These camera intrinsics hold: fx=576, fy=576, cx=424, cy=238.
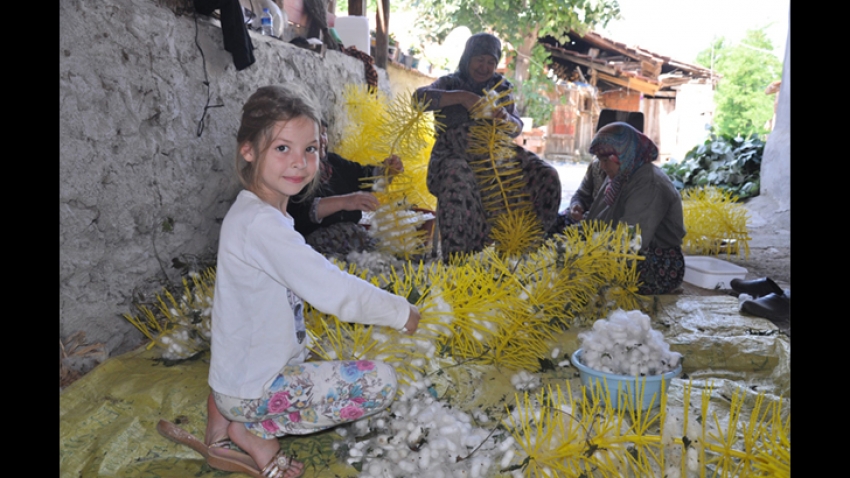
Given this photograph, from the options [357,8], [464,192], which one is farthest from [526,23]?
[464,192]

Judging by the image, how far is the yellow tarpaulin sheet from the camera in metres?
1.41

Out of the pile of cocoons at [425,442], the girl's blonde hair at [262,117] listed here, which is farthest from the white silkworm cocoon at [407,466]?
the girl's blonde hair at [262,117]

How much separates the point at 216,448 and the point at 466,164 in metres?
1.79

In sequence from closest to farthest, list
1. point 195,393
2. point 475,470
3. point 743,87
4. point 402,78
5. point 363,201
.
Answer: point 475,470
point 195,393
point 363,201
point 402,78
point 743,87

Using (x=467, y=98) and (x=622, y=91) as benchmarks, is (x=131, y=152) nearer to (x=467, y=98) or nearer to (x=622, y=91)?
(x=467, y=98)

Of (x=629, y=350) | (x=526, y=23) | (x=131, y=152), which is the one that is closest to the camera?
(x=629, y=350)

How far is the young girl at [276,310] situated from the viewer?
49.4 inches

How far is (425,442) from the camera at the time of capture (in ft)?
4.62

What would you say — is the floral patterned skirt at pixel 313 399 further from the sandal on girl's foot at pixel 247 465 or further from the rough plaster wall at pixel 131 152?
the rough plaster wall at pixel 131 152

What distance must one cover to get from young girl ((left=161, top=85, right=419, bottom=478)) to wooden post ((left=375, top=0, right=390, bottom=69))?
3947 millimetres

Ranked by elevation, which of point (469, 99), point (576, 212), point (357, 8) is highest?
point (357, 8)

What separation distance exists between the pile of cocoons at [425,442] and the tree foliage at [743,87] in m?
16.7

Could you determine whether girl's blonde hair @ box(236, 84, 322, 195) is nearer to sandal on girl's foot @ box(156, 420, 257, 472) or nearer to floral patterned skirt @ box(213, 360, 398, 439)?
floral patterned skirt @ box(213, 360, 398, 439)

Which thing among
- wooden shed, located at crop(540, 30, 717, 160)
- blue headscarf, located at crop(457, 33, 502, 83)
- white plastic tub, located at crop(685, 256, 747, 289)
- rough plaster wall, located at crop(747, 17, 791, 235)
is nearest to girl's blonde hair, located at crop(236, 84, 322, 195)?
blue headscarf, located at crop(457, 33, 502, 83)
